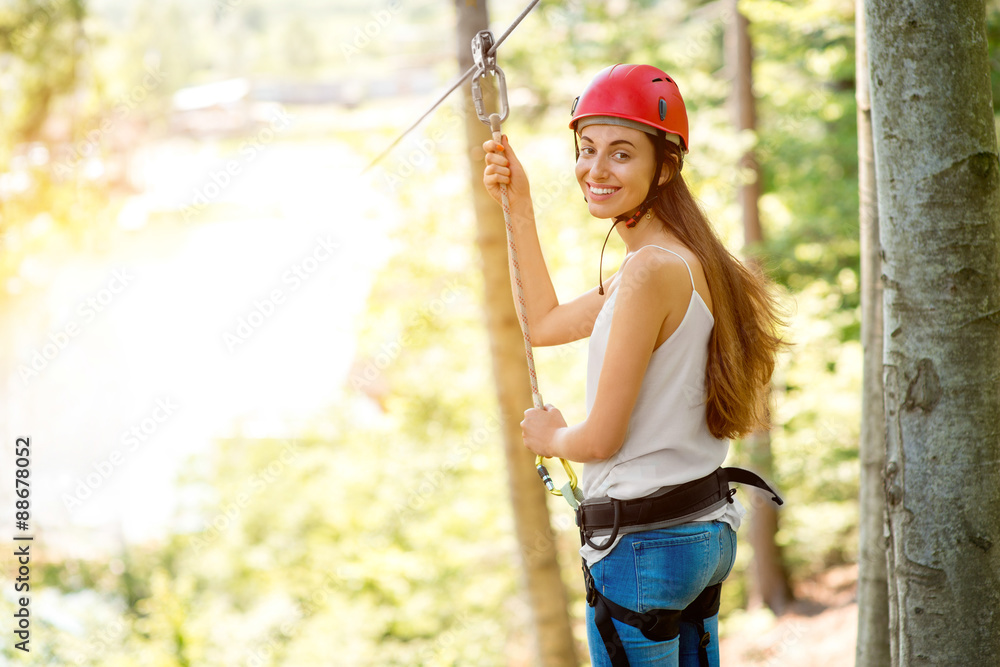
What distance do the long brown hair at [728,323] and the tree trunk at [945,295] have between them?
0.29 meters

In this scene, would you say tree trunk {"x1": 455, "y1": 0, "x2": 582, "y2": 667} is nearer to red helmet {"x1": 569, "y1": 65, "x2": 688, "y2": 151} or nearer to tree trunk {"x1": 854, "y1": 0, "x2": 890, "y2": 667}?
tree trunk {"x1": 854, "y1": 0, "x2": 890, "y2": 667}

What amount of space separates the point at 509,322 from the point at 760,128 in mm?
5047

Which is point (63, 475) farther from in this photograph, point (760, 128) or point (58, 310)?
point (760, 128)

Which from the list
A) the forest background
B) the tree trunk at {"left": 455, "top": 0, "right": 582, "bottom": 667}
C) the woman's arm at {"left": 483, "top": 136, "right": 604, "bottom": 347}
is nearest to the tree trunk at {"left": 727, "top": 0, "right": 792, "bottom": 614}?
the forest background

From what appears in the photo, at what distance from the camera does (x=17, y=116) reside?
8953 millimetres

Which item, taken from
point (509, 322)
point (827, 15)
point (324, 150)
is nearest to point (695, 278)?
point (509, 322)

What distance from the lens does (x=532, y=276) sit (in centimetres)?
202

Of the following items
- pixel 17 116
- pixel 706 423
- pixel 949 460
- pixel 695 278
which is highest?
pixel 17 116

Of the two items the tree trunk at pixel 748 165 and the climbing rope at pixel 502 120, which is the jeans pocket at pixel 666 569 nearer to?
the climbing rope at pixel 502 120

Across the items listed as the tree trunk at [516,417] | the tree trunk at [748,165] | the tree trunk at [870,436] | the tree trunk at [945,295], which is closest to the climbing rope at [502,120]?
the tree trunk at [945,295]

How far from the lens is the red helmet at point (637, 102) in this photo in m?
1.64

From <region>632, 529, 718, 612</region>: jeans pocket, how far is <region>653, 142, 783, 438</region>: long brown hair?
24 centimetres

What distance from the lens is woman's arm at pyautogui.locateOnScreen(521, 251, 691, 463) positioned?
1.52m

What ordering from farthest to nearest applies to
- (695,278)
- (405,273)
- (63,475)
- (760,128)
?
(63,475) < (405,273) < (760,128) < (695,278)
